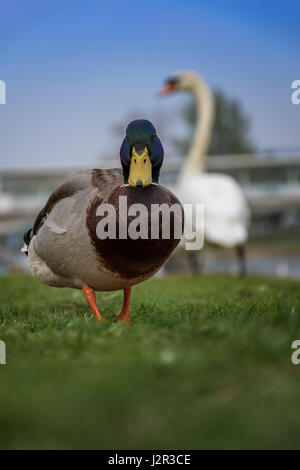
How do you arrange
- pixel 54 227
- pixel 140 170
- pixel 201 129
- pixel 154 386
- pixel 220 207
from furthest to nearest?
1. pixel 201 129
2. pixel 220 207
3. pixel 54 227
4. pixel 140 170
5. pixel 154 386

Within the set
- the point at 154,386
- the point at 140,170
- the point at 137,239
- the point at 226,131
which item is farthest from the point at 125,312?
the point at 226,131

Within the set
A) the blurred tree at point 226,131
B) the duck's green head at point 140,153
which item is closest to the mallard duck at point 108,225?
the duck's green head at point 140,153

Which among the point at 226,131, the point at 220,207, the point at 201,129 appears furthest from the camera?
the point at 226,131

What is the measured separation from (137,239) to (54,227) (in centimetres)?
80

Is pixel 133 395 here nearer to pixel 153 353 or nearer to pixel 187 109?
pixel 153 353

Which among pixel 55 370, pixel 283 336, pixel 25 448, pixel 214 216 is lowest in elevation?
pixel 25 448

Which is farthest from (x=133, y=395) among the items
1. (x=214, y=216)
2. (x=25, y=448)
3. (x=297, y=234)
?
(x=297, y=234)

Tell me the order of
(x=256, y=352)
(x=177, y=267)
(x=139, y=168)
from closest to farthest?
(x=256, y=352) → (x=139, y=168) → (x=177, y=267)

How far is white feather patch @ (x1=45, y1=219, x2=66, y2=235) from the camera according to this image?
4058 millimetres

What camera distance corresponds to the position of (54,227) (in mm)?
4152

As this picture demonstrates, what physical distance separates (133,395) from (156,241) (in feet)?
5.34

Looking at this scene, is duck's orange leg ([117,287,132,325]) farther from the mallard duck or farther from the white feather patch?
the white feather patch

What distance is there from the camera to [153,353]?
2.68m

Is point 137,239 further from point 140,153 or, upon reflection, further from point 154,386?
point 154,386
